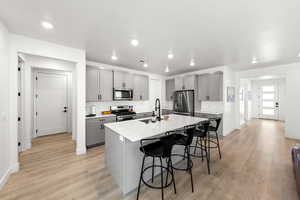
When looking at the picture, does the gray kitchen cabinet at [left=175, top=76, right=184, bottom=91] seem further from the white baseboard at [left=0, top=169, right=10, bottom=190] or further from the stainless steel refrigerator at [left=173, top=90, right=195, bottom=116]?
the white baseboard at [left=0, top=169, right=10, bottom=190]

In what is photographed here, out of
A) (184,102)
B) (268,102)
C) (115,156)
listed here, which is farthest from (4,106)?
(268,102)

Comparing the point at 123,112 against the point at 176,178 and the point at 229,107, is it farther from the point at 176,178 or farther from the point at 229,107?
the point at 229,107

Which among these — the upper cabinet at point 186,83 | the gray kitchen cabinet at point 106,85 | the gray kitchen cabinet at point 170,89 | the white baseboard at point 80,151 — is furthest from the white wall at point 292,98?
the white baseboard at point 80,151

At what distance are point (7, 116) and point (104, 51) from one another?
2290 millimetres

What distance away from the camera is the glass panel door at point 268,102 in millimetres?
7160

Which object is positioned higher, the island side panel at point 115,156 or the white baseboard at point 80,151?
the island side panel at point 115,156

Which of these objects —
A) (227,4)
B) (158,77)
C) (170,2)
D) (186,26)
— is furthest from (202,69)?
(170,2)

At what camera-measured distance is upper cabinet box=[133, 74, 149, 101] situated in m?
4.68

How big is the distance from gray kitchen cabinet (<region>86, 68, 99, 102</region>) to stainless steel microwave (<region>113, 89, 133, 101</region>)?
0.61 meters

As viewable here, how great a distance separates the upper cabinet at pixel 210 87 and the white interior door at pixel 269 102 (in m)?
5.58

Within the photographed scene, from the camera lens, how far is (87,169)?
2395 mm

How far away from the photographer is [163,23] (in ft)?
6.25

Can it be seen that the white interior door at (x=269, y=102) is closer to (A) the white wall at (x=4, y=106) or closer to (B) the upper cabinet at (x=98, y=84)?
(B) the upper cabinet at (x=98, y=84)

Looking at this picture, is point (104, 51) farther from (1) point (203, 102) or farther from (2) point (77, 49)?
(1) point (203, 102)
